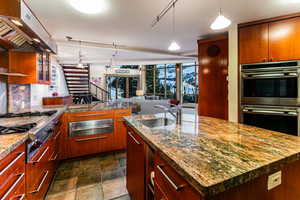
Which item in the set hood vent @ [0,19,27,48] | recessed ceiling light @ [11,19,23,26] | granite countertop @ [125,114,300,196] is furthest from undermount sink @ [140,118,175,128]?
hood vent @ [0,19,27,48]

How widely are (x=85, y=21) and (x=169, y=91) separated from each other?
724cm

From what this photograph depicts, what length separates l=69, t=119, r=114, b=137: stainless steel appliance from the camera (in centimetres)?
259

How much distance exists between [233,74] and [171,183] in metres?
2.57

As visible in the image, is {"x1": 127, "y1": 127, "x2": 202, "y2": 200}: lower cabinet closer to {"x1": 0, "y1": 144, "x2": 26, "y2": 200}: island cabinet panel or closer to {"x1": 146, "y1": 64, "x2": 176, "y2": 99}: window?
{"x1": 0, "y1": 144, "x2": 26, "y2": 200}: island cabinet panel

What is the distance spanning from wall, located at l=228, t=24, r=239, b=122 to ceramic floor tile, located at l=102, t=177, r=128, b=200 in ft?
7.22

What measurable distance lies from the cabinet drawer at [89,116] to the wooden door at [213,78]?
2.01 m

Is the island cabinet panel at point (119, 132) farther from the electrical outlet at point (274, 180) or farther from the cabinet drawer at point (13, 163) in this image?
the electrical outlet at point (274, 180)

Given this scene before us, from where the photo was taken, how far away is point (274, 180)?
78 cm

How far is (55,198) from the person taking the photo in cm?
174

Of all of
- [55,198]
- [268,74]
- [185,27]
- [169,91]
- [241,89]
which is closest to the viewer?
[55,198]

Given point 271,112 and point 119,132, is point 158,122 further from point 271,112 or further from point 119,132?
point 271,112

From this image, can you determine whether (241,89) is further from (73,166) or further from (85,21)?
(73,166)

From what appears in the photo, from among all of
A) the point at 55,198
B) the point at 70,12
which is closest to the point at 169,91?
the point at 70,12

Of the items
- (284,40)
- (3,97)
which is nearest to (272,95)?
(284,40)
